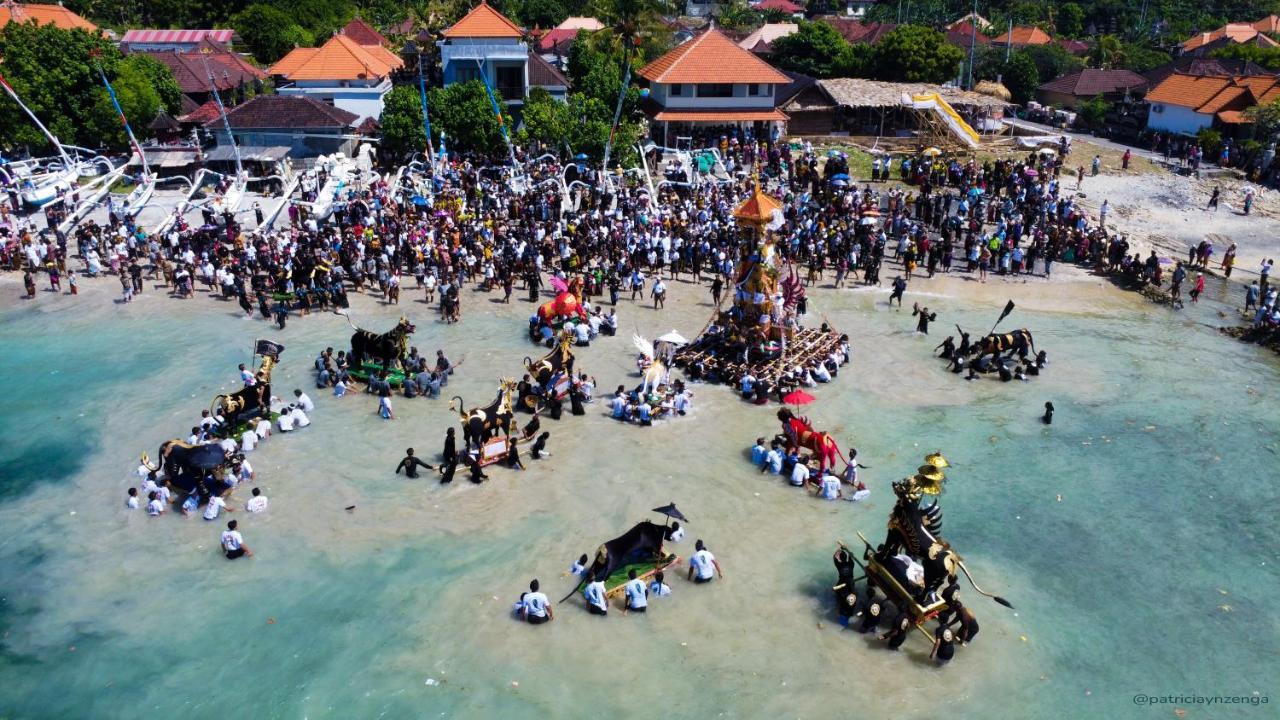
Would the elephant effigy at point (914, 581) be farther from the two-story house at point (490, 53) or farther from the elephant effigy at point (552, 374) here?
the two-story house at point (490, 53)

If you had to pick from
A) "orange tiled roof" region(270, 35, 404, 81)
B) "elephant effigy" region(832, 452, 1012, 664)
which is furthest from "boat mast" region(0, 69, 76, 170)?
"elephant effigy" region(832, 452, 1012, 664)

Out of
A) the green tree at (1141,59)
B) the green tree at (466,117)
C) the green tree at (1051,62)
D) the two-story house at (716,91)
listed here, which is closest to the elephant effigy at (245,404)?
the green tree at (466,117)

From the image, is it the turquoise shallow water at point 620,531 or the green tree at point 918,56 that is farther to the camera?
the green tree at point 918,56

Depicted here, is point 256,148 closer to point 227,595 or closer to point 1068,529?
point 227,595

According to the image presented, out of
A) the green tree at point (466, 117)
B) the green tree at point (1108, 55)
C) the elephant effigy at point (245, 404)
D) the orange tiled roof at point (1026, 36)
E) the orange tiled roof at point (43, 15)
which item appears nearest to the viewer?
the elephant effigy at point (245, 404)

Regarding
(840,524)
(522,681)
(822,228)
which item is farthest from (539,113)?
(522,681)

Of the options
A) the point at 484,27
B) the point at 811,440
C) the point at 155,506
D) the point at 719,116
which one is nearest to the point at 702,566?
the point at 811,440
